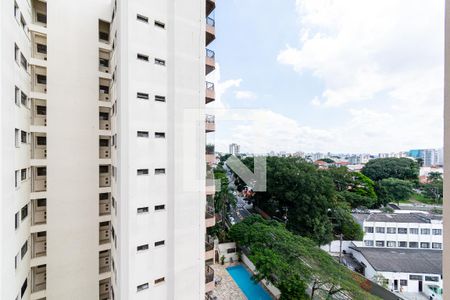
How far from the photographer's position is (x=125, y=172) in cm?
345

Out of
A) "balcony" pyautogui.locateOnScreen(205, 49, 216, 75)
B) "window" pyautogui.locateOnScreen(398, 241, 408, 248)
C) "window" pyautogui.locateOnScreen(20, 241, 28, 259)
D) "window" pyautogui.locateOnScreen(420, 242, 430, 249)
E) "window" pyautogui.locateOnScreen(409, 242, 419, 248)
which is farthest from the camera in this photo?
"window" pyautogui.locateOnScreen(398, 241, 408, 248)

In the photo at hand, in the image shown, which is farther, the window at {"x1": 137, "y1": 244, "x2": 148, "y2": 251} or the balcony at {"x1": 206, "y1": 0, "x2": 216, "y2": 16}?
the balcony at {"x1": 206, "y1": 0, "x2": 216, "y2": 16}

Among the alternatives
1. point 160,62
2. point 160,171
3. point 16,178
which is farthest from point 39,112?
point 160,171

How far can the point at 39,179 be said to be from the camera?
13.2 feet

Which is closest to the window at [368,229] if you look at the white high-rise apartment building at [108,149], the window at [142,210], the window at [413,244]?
the window at [413,244]

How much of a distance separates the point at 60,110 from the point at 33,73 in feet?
2.73

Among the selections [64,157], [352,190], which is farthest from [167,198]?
[352,190]

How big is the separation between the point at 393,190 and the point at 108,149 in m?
12.6

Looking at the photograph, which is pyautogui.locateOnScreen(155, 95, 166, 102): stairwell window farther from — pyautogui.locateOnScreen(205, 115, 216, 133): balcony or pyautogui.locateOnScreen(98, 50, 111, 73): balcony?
pyautogui.locateOnScreen(98, 50, 111, 73): balcony

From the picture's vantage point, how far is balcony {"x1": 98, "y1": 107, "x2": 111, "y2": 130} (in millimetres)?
4619

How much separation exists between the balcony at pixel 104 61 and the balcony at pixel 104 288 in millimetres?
4807

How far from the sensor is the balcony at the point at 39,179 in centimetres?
397

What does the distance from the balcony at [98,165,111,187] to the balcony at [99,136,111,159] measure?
0.28 metres

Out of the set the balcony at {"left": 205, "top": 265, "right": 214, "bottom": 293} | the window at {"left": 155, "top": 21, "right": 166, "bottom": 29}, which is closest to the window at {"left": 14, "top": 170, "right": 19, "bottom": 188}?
the window at {"left": 155, "top": 21, "right": 166, "bottom": 29}
